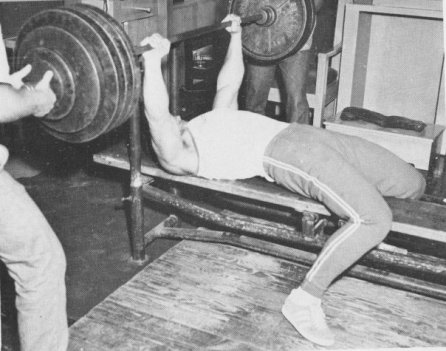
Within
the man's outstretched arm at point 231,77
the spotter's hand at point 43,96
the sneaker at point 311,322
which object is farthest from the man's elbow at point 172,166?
the sneaker at point 311,322

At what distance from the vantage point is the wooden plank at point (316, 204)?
2.01 meters

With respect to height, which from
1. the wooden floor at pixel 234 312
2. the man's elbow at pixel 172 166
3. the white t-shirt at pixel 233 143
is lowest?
the wooden floor at pixel 234 312

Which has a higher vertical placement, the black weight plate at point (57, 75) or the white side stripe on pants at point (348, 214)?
the black weight plate at point (57, 75)

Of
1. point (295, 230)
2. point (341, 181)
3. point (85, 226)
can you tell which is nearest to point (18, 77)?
point (341, 181)

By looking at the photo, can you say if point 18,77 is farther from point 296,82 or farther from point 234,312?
point 296,82

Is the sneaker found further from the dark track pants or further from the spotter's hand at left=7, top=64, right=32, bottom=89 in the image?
the spotter's hand at left=7, top=64, right=32, bottom=89

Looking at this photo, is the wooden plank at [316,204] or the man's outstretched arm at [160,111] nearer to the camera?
the wooden plank at [316,204]

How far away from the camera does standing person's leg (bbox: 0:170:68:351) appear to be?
5.38 ft

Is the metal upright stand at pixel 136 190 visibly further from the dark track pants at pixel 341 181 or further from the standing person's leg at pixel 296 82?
the standing person's leg at pixel 296 82

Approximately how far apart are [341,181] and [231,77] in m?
0.92

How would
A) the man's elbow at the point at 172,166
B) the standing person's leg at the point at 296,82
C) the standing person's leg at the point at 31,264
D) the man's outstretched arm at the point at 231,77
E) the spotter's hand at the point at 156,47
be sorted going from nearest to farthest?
the standing person's leg at the point at 31,264 < the spotter's hand at the point at 156,47 < the man's elbow at the point at 172,166 < the man's outstretched arm at the point at 231,77 < the standing person's leg at the point at 296,82

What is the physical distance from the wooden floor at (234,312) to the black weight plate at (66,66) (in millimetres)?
810

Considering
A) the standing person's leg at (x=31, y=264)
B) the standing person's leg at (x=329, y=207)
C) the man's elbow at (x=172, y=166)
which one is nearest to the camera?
the standing person's leg at (x=31, y=264)

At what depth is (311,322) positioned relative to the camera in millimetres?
2059
